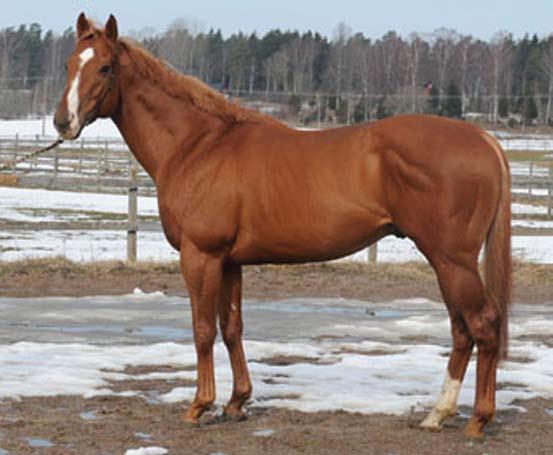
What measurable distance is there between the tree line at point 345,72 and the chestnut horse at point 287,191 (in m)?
60.1

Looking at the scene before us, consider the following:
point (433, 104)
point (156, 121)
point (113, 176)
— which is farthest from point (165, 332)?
point (433, 104)

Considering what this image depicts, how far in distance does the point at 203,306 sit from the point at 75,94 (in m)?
1.47

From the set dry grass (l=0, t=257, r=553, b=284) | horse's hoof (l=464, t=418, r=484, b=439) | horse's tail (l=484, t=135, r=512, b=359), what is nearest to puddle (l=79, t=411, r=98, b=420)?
horse's hoof (l=464, t=418, r=484, b=439)

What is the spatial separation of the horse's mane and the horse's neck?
4cm

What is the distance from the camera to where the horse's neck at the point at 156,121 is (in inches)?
264

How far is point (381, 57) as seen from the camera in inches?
3410

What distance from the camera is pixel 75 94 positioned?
6406mm

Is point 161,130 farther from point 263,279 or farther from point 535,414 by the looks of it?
point 263,279

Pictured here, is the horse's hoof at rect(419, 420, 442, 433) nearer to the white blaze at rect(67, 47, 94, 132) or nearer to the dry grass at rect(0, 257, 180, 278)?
the white blaze at rect(67, 47, 94, 132)

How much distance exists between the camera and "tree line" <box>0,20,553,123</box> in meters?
73.9

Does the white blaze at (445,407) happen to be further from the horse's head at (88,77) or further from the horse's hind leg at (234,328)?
the horse's head at (88,77)

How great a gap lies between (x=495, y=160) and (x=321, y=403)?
6.27 ft

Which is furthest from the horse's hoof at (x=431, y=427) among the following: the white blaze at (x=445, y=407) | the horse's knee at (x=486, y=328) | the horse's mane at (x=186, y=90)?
the horse's mane at (x=186, y=90)

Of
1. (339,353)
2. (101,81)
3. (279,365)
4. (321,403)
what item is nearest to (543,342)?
(339,353)
